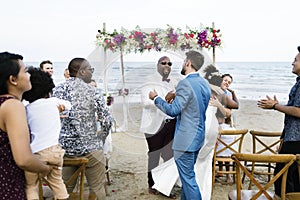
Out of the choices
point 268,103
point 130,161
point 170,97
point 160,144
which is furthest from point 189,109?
point 130,161

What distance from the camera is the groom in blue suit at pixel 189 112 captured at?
109 inches

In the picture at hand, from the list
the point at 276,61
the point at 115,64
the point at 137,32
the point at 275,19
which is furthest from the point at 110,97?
the point at 276,61

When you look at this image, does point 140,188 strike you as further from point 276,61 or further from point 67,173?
point 276,61

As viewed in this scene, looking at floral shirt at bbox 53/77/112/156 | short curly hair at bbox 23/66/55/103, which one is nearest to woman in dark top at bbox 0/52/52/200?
short curly hair at bbox 23/66/55/103

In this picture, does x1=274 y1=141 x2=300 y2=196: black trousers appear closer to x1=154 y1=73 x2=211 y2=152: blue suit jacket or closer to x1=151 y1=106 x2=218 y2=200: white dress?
x1=154 y1=73 x2=211 y2=152: blue suit jacket

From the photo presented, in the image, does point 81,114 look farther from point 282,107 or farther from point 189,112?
point 282,107

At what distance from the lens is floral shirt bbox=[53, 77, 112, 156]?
7.91 feet

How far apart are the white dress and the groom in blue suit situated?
518 mm

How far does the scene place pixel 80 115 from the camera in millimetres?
2428

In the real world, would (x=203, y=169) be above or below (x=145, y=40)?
below

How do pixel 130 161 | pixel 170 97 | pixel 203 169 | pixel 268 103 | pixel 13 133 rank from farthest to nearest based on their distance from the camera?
pixel 130 161
pixel 203 169
pixel 170 97
pixel 268 103
pixel 13 133

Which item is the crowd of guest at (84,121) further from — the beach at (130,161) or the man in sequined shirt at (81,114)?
the beach at (130,161)

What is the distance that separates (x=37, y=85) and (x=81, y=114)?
617 mm

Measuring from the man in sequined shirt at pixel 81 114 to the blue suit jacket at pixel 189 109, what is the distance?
1.92 feet
